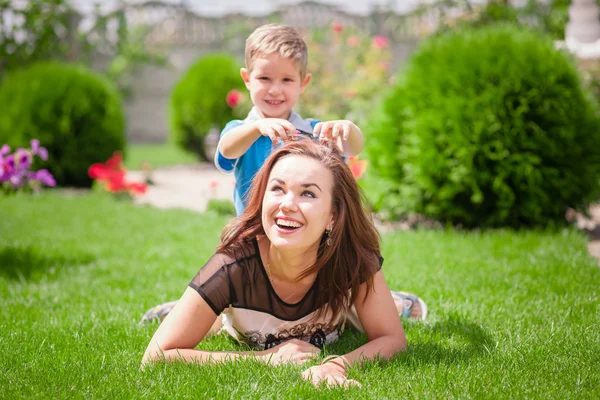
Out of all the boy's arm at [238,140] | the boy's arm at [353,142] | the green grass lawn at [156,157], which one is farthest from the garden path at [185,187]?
the boy's arm at [353,142]

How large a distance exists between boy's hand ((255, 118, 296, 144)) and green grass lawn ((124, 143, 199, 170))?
1072 centimetres

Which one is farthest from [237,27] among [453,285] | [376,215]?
[453,285]

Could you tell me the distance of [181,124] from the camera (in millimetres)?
14352

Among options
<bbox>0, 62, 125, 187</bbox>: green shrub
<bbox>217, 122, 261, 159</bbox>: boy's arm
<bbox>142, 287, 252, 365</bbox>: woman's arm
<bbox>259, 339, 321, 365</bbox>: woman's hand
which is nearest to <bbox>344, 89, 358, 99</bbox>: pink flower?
<bbox>0, 62, 125, 187</bbox>: green shrub

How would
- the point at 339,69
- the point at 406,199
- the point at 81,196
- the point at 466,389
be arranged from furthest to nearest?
the point at 339,69
the point at 81,196
the point at 406,199
the point at 466,389

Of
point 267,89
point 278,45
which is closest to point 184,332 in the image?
point 267,89

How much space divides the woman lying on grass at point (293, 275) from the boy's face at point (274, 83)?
1.72ft

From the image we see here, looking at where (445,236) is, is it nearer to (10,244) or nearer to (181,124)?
(10,244)

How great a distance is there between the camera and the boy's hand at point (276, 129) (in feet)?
9.12

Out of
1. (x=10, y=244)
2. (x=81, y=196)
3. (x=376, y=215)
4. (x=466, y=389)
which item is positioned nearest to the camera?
(x=466, y=389)

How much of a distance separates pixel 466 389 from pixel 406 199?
12.7ft

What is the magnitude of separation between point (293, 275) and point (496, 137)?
3579 mm

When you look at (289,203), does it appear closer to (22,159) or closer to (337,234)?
(337,234)

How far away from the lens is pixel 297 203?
2.67 metres
